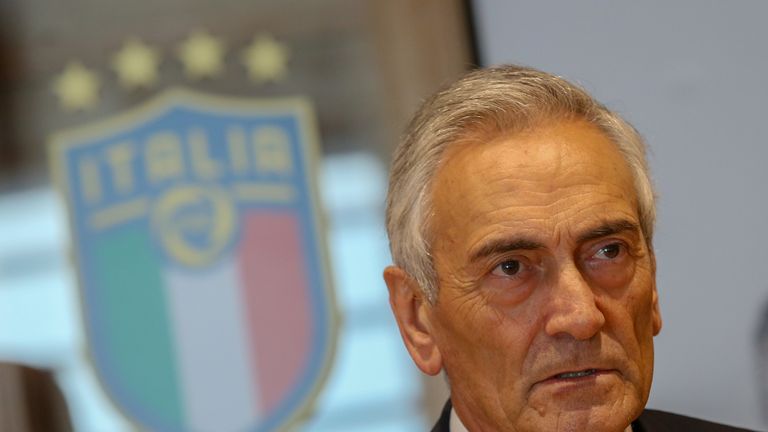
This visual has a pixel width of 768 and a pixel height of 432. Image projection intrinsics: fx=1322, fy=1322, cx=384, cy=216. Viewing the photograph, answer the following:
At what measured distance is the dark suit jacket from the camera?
234 centimetres

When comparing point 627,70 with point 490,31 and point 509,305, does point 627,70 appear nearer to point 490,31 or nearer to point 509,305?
point 490,31

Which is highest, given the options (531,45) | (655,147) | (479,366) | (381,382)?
(531,45)

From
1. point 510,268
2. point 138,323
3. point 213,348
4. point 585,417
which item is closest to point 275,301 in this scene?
point 213,348

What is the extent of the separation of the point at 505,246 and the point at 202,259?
162cm

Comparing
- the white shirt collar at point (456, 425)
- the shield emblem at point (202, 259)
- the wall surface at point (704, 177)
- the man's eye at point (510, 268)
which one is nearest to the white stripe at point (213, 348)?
the shield emblem at point (202, 259)

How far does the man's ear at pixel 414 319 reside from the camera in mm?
2234

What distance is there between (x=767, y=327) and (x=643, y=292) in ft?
3.42

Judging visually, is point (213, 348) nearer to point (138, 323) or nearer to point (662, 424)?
point (138, 323)

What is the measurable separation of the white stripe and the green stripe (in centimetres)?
3

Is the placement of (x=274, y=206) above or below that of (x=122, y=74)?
→ below

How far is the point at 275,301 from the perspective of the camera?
11.3 feet

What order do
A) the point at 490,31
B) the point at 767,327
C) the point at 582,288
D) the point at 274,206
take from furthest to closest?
the point at 274,206, the point at 490,31, the point at 767,327, the point at 582,288

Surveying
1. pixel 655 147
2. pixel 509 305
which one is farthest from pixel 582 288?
pixel 655 147

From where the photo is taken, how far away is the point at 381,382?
11.2 ft
